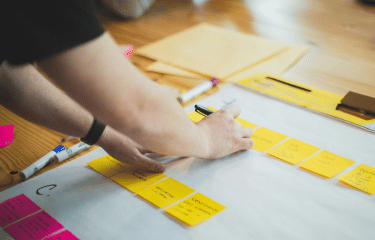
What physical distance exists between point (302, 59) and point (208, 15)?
0.61 meters

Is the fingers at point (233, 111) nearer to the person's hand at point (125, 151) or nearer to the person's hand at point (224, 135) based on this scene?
the person's hand at point (224, 135)

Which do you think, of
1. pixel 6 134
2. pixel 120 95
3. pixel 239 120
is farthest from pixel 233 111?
pixel 6 134

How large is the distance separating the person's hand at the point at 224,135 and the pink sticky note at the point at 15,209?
0.33 meters

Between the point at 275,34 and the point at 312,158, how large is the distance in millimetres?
736

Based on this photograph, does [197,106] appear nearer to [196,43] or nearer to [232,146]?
[232,146]

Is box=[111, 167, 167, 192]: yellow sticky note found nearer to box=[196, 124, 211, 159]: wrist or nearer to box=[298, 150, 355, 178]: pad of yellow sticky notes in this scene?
box=[196, 124, 211, 159]: wrist

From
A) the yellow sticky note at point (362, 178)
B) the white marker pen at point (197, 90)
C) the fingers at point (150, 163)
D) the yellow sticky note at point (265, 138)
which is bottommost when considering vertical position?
the fingers at point (150, 163)

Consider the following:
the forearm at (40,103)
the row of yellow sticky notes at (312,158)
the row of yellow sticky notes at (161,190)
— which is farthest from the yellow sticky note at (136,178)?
→ the row of yellow sticky notes at (312,158)

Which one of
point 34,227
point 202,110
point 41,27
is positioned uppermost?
point 41,27

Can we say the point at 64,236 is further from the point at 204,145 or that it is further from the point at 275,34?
the point at 275,34

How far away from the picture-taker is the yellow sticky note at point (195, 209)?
0.53m

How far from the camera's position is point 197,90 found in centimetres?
91

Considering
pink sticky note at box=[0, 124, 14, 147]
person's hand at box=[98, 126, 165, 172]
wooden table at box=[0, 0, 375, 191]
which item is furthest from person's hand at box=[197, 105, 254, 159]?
pink sticky note at box=[0, 124, 14, 147]

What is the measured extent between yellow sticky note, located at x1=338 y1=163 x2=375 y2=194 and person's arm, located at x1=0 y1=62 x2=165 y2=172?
340 millimetres
